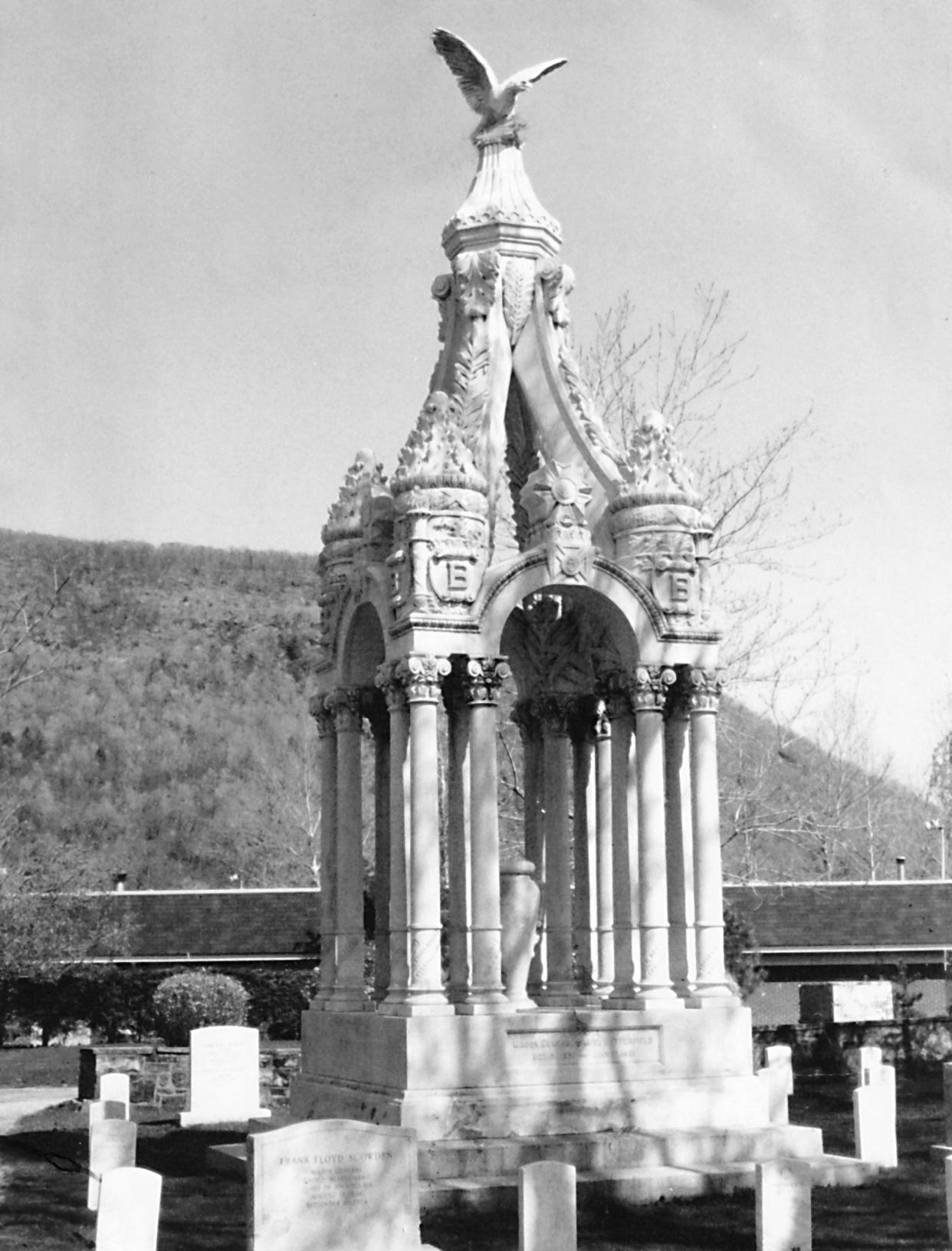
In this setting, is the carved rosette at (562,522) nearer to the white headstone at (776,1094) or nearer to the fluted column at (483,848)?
the fluted column at (483,848)

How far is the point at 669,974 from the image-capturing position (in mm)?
18344

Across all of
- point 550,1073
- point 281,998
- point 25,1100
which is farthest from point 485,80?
point 281,998

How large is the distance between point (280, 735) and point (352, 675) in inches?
3193

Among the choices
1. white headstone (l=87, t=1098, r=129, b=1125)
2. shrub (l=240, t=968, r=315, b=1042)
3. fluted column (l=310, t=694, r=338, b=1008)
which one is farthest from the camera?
shrub (l=240, t=968, r=315, b=1042)

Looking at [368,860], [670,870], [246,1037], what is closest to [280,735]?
[368,860]

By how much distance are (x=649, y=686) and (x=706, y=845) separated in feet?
5.49

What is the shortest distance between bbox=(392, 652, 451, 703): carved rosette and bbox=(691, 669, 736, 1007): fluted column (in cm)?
272

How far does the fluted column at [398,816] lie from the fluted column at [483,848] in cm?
64

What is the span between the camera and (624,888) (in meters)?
18.4

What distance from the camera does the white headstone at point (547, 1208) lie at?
40.9ft

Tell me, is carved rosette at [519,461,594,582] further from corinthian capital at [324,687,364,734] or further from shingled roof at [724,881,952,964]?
shingled roof at [724,881,952,964]

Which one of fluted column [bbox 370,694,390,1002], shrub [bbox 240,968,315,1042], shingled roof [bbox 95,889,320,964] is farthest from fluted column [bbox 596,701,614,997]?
shingled roof [bbox 95,889,320,964]

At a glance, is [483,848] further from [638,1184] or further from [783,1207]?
[783,1207]

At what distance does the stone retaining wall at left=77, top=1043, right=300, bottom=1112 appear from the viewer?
89.2 feet
